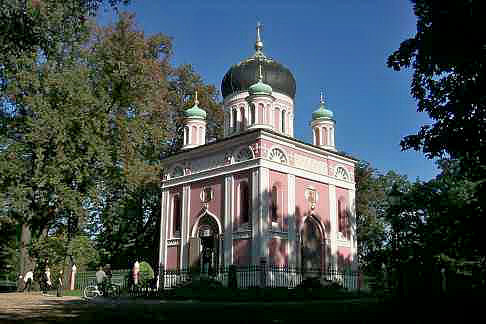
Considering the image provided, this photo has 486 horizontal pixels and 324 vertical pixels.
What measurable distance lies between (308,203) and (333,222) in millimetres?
2089

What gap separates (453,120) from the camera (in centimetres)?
1109

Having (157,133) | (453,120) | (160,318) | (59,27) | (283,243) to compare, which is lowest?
(160,318)

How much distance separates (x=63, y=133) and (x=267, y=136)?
9.00m

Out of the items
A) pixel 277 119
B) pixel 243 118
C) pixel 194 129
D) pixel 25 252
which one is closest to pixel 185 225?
pixel 194 129

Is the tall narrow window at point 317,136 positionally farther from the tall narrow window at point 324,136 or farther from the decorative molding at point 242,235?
the decorative molding at point 242,235

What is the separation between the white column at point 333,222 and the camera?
27.3 m

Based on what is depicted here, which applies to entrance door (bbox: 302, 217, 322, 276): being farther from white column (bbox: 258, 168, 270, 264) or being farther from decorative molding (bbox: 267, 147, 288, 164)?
decorative molding (bbox: 267, 147, 288, 164)

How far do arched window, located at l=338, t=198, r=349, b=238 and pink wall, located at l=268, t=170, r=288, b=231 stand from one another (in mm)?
4603

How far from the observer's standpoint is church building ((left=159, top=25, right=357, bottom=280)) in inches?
980

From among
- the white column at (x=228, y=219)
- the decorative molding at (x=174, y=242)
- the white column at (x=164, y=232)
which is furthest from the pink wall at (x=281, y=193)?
the white column at (x=164, y=232)

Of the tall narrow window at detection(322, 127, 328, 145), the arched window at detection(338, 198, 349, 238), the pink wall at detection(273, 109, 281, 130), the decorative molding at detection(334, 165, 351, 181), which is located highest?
the pink wall at detection(273, 109, 281, 130)

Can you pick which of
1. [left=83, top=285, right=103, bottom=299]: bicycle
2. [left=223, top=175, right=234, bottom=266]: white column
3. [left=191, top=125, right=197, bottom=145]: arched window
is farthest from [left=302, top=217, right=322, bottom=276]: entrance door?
[left=83, top=285, right=103, bottom=299]: bicycle

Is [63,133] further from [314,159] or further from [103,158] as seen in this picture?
[314,159]

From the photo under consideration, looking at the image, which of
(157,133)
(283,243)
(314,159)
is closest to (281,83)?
(314,159)
